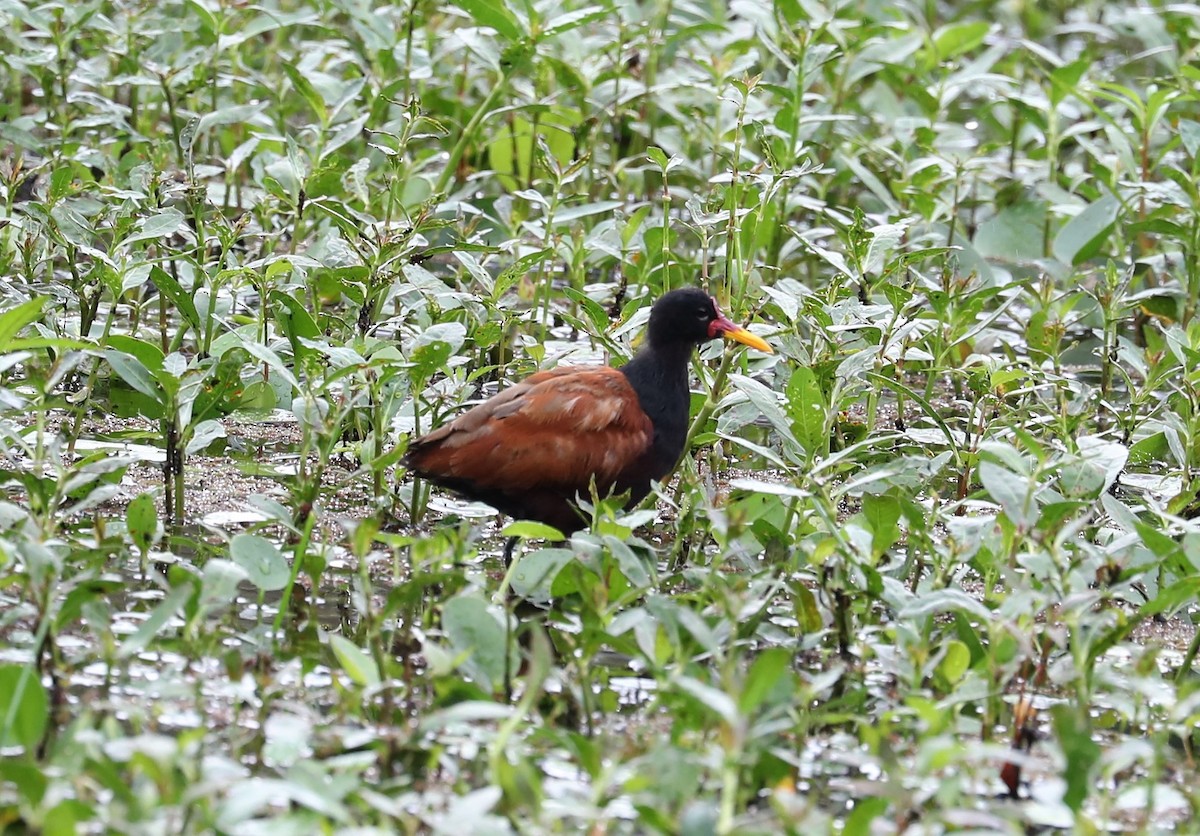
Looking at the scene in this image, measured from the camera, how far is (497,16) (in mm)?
6422

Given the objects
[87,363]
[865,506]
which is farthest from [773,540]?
[87,363]

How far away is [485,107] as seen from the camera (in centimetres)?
663

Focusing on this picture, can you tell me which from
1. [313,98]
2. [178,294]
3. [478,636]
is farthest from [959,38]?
[478,636]

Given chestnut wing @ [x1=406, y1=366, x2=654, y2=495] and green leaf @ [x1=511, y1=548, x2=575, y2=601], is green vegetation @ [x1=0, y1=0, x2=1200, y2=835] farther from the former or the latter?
chestnut wing @ [x1=406, y1=366, x2=654, y2=495]

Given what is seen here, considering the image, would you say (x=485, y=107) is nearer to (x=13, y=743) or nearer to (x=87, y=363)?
(x=87, y=363)

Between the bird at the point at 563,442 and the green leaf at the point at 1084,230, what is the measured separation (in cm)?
267

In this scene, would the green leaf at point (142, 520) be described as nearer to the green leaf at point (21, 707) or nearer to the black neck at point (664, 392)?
the green leaf at point (21, 707)

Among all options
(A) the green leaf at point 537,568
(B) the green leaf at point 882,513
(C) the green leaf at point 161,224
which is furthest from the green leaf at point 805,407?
(C) the green leaf at point 161,224

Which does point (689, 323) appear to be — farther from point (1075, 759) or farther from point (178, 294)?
point (1075, 759)

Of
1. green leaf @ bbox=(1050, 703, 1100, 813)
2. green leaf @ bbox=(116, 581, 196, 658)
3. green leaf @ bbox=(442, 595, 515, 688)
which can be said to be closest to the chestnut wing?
green leaf @ bbox=(442, 595, 515, 688)

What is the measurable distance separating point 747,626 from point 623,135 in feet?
15.3

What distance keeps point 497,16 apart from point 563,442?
6.55ft

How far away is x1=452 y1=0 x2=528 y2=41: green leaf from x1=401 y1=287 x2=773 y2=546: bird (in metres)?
1.61

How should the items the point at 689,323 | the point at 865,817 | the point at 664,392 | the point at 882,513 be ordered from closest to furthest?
the point at 865,817
the point at 882,513
the point at 664,392
the point at 689,323
